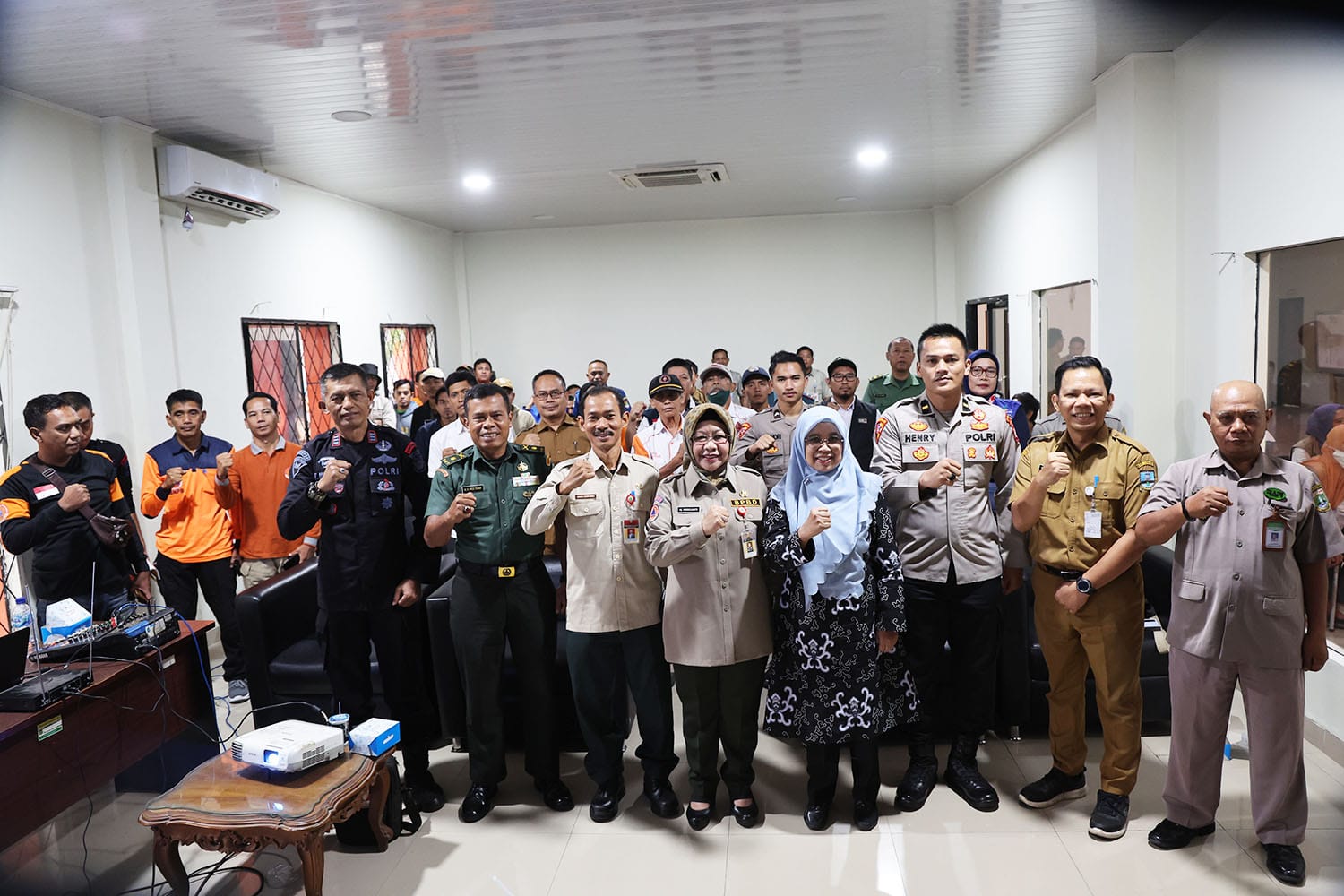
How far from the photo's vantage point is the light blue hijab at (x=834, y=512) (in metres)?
2.88

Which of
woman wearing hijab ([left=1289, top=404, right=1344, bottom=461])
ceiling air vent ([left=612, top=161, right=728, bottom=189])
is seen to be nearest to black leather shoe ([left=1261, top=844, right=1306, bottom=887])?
woman wearing hijab ([left=1289, top=404, right=1344, bottom=461])

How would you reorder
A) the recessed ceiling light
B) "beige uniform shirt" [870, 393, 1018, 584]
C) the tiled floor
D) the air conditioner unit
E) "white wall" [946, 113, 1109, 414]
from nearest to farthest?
the tiled floor
"beige uniform shirt" [870, 393, 1018, 584]
the air conditioner unit
"white wall" [946, 113, 1109, 414]
the recessed ceiling light

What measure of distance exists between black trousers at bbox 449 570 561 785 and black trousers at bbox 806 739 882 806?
3.46 ft

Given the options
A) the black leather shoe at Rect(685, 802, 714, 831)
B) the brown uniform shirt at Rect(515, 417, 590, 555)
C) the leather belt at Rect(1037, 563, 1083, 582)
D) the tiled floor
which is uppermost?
the brown uniform shirt at Rect(515, 417, 590, 555)

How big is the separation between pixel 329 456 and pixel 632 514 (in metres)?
1.21

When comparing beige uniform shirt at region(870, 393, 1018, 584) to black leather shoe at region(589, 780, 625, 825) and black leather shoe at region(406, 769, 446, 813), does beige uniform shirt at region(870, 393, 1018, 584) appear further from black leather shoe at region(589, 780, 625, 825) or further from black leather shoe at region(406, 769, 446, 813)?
black leather shoe at region(406, 769, 446, 813)

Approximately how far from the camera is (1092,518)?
2.84m

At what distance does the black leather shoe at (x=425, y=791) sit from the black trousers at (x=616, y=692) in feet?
2.20

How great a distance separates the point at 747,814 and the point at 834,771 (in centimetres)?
37

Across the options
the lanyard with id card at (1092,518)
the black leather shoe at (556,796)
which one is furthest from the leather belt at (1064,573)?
the black leather shoe at (556,796)

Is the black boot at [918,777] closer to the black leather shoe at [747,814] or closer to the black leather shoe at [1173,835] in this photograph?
the black leather shoe at [747,814]

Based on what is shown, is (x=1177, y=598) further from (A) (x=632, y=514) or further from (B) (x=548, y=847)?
(B) (x=548, y=847)

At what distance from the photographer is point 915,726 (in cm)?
329

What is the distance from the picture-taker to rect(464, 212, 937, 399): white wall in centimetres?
1120
